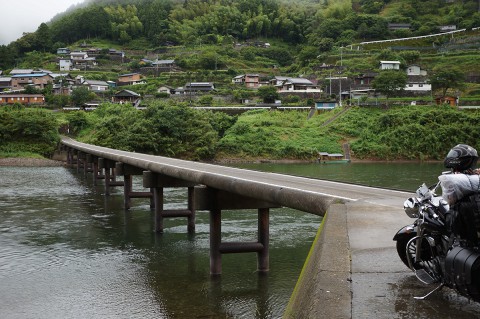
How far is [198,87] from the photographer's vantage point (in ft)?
263

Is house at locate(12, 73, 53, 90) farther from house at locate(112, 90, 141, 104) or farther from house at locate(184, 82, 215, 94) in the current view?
house at locate(184, 82, 215, 94)

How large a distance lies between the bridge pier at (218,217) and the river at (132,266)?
0.59 meters

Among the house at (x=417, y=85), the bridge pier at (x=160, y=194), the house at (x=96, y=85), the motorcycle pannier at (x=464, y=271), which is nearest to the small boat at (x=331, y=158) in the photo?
the house at (x=417, y=85)

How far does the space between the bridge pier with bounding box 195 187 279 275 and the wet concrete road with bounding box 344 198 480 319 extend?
552cm

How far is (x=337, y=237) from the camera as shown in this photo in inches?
223

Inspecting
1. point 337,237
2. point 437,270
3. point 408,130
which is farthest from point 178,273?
point 408,130

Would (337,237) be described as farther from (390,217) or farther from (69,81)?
(69,81)

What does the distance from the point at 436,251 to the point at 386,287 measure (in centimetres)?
75

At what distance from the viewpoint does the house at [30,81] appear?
279ft

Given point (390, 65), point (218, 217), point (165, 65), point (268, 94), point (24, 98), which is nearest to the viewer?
point (218, 217)

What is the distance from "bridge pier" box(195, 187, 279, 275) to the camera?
1196 centimetres

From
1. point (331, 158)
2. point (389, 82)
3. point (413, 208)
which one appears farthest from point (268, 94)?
point (413, 208)

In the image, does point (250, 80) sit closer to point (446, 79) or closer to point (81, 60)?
point (446, 79)

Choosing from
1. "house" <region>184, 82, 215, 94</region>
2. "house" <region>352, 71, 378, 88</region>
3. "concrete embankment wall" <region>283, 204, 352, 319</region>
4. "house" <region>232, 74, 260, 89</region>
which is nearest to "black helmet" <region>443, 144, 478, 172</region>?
"concrete embankment wall" <region>283, 204, 352, 319</region>
